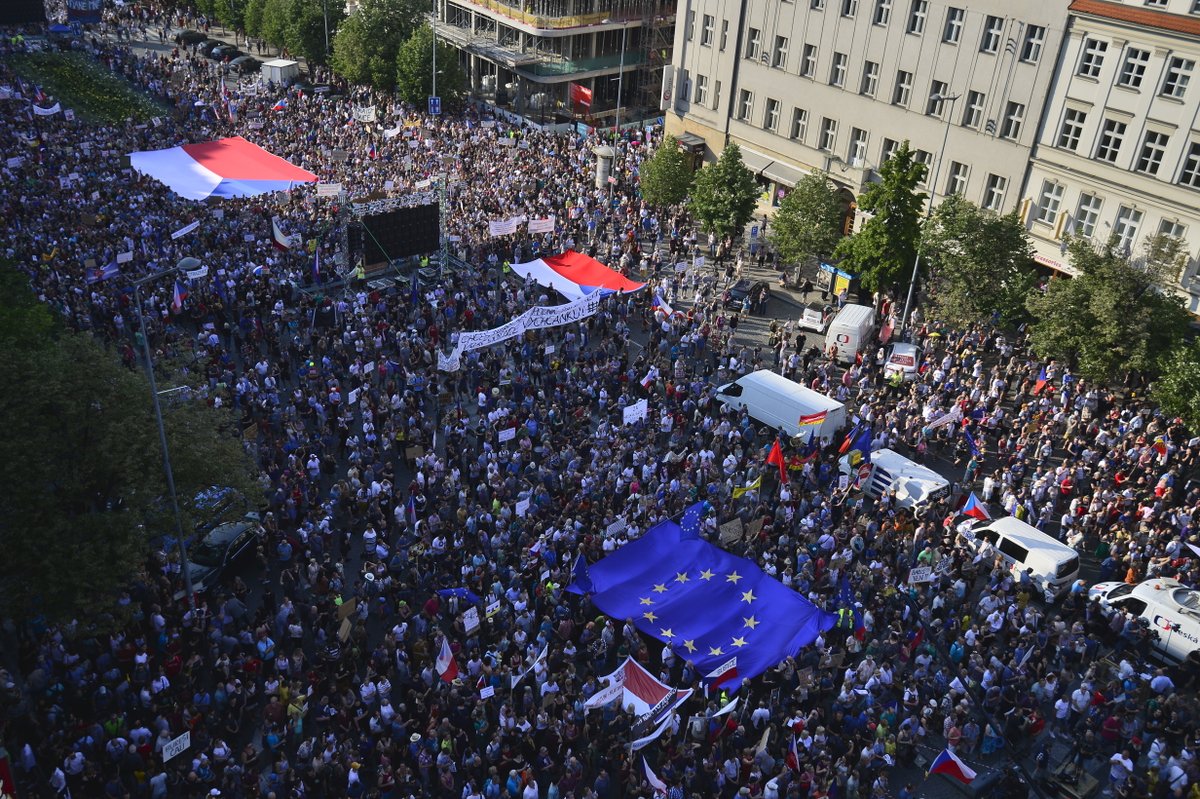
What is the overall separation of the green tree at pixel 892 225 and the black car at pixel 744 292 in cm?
394

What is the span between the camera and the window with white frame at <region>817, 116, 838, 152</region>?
160ft

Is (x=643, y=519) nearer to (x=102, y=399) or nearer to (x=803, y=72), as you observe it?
(x=102, y=399)

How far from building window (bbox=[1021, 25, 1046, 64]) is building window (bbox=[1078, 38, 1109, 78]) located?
1.70 m

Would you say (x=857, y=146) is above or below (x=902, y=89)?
below

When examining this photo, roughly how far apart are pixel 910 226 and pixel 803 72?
44.7 feet

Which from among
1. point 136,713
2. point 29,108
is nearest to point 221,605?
point 136,713

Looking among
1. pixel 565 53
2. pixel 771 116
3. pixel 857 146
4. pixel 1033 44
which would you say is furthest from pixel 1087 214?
pixel 565 53

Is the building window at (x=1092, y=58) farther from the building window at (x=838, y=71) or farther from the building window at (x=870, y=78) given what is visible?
the building window at (x=838, y=71)

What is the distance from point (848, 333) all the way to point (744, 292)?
5777 millimetres

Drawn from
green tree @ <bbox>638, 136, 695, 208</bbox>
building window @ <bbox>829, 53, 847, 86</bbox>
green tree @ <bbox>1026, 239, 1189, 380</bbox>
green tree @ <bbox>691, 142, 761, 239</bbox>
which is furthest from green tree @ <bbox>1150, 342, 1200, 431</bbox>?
green tree @ <bbox>638, 136, 695, 208</bbox>

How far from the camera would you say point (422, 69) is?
199ft

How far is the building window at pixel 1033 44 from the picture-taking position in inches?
1591

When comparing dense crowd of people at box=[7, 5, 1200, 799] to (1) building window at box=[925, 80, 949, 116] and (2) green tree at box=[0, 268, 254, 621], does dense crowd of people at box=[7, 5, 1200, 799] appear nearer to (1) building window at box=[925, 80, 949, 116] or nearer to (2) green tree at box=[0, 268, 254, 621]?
(2) green tree at box=[0, 268, 254, 621]

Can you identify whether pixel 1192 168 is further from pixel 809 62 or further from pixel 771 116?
pixel 771 116
